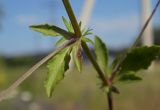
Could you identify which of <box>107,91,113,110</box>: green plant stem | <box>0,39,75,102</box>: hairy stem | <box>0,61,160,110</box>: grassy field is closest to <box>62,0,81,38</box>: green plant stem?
<box>0,39,75,102</box>: hairy stem

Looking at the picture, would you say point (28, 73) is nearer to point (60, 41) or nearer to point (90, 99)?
point (60, 41)

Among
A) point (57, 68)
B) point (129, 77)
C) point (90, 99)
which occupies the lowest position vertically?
point (90, 99)

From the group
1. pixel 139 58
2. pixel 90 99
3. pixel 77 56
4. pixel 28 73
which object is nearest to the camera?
pixel 28 73

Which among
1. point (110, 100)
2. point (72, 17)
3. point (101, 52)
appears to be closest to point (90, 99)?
point (101, 52)

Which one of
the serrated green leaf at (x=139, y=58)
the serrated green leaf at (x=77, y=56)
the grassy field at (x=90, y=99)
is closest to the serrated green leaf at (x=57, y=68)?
the serrated green leaf at (x=77, y=56)

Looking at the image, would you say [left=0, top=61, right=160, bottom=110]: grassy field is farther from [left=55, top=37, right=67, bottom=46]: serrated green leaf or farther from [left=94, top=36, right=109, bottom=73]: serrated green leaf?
[left=55, top=37, right=67, bottom=46]: serrated green leaf

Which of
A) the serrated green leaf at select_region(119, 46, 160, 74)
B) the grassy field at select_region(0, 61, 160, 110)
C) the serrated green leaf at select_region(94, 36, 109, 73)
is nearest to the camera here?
the serrated green leaf at select_region(119, 46, 160, 74)

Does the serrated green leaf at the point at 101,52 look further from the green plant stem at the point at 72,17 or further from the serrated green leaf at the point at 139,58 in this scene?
the green plant stem at the point at 72,17
